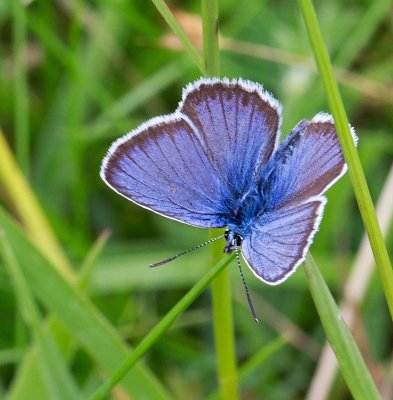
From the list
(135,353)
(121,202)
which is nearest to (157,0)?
(135,353)

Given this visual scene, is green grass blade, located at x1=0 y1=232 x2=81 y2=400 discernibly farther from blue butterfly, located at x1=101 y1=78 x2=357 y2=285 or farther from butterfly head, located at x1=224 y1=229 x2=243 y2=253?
butterfly head, located at x1=224 y1=229 x2=243 y2=253

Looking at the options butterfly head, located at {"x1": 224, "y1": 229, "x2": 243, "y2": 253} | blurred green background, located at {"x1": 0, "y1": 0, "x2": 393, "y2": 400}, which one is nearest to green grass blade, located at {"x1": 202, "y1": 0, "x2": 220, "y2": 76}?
butterfly head, located at {"x1": 224, "y1": 229, "x2": 243, "y2": 253}

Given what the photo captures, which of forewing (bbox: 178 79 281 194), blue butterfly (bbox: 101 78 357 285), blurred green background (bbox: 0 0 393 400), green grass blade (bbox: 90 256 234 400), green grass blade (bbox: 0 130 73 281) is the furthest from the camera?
blurred green background (bbox: 0 0 393 400)

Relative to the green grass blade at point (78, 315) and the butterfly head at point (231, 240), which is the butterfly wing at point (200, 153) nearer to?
the butterfly head at point (231, 240)

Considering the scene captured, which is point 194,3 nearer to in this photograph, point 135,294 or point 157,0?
point 135,294

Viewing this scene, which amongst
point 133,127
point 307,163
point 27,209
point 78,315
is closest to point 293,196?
point 307,163

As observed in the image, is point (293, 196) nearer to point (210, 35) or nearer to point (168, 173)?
point (168, 173)

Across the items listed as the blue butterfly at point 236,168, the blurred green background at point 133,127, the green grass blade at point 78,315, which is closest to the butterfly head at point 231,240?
the blue butterfly at point 236,168
